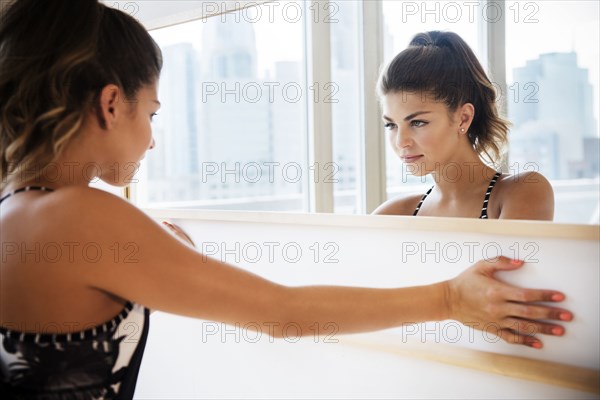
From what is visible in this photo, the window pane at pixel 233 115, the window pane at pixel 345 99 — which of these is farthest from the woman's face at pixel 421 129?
the window pane at pixel 233 115

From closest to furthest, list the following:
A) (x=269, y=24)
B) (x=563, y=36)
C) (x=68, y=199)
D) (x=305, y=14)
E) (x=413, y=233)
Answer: (x=68, y=199)
(x=413, y=233)
(x=563, y=36)
(x=305, y=14)
(x=269, y=24)

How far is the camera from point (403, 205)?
133 centimetres

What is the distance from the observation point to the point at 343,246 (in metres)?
0.96

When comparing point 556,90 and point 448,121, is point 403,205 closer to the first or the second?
point 448,121

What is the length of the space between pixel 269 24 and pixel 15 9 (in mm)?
1404

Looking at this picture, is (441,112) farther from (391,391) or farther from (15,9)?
(15,9)

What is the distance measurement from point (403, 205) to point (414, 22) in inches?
31.4

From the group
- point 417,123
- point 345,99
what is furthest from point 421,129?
point 345,99

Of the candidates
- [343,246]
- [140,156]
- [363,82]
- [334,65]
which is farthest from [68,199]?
[334,65]

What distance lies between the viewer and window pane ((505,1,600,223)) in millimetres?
1699

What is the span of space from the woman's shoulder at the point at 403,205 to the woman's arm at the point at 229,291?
54 centimetres

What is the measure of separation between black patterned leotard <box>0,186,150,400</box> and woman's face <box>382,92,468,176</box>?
2.10ft

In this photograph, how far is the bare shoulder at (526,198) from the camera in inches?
39.2

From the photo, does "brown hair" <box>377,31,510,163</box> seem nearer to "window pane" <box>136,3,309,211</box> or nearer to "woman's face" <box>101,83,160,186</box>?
"woman's face" <box>101,83,160,186</box>
